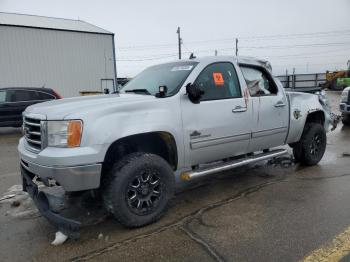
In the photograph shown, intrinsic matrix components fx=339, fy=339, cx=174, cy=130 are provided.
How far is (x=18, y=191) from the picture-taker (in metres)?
5.00

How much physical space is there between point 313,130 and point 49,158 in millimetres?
4486

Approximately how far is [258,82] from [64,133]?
3.01 metres

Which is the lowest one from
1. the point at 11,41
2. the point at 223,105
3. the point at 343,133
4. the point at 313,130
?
the point at 343,133

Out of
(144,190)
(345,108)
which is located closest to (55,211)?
(144,190)

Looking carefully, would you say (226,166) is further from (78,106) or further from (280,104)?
(78,106)

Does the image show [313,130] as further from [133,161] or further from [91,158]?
[91,158]

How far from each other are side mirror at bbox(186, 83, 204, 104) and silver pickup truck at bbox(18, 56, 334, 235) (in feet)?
0.04

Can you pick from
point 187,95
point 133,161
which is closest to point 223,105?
point 187,95

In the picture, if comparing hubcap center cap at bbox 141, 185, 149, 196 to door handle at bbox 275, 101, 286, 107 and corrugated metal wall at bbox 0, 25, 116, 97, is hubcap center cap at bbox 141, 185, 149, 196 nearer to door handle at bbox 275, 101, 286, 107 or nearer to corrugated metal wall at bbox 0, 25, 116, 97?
door handle at bbox 275, 101, 286, 107

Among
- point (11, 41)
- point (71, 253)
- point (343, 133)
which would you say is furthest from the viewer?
point (11, 41)

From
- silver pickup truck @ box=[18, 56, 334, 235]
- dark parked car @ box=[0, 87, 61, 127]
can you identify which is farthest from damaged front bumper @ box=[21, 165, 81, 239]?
dark parked car @ box=[0, 87, 61, 127]

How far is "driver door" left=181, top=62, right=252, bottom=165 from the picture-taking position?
4020mm

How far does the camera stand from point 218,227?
3.61 meters

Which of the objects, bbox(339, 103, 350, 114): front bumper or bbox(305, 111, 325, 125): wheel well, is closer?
bbox(305, 111, 325, 125): wheel well
